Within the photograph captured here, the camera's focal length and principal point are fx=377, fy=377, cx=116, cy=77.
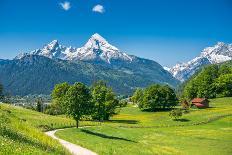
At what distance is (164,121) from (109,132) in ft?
152

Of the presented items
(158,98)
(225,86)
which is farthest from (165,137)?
(225,86)

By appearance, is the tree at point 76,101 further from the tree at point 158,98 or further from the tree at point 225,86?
the tree at point 225,86

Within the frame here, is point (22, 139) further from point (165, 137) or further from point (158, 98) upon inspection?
point (158, 98)

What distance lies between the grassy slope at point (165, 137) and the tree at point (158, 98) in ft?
83.6

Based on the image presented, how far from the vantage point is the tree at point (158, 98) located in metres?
164

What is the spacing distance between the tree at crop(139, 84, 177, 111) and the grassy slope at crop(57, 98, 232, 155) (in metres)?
25.5

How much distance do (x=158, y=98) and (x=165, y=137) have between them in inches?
3008

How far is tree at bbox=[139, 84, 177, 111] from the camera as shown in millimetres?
164250

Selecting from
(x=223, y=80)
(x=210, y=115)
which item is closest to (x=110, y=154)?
(x=210, y=115)

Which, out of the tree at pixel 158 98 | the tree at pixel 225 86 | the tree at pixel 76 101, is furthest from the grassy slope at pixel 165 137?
the tree at pixel 225 86

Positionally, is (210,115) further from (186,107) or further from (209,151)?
(209,151)

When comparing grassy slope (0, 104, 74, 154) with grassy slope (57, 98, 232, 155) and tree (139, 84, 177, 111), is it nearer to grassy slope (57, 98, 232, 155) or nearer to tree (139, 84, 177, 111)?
grassy slope (57, 98, 232, 155)

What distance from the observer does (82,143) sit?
64.2m

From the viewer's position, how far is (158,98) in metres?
165
